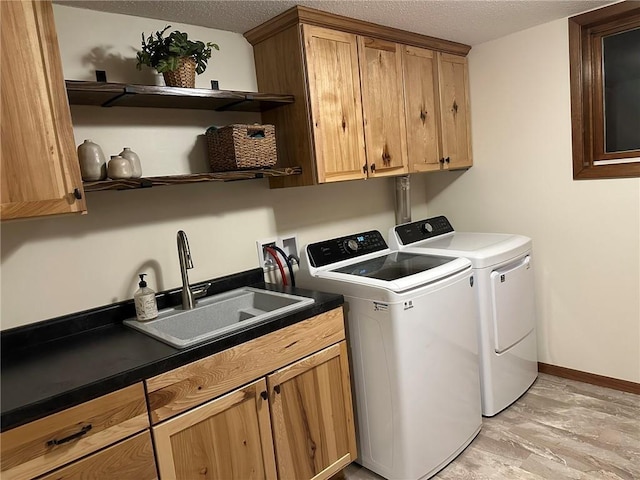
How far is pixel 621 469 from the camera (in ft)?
6.48

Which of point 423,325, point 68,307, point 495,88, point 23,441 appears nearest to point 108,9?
point 68,307

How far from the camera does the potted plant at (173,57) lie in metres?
1.77

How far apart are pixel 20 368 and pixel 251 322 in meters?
0.75

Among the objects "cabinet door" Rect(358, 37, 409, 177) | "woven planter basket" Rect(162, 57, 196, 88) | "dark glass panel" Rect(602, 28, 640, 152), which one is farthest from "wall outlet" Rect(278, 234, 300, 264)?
"dark glass panel" Rect(602, 28, 640, 152)

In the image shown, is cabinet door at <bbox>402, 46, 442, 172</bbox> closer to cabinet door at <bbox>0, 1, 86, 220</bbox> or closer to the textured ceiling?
the textured ceiling

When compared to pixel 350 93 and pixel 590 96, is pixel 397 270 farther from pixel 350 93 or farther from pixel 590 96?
pixel 590 96

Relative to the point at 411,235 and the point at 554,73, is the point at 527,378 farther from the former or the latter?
the point at 554,73

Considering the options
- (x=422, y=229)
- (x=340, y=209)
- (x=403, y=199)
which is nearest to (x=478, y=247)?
(x=422, y=229)

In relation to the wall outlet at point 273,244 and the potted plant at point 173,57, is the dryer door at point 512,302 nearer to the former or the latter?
the wall outlet at point 273,244

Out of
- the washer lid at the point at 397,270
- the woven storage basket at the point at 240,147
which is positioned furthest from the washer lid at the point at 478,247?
the woven storage basket at the point at 240,147

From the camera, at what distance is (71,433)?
125cm

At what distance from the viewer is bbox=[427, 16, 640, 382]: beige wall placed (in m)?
2.52

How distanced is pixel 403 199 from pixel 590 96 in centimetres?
120

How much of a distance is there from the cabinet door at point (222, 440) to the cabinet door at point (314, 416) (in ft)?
0.20
